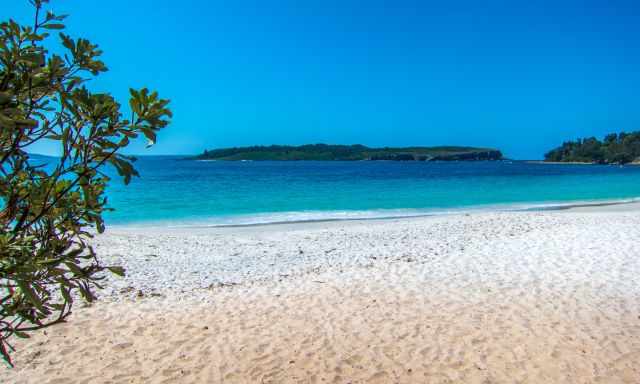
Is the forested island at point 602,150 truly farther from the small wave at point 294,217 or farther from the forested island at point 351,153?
the small wave at point 294,217

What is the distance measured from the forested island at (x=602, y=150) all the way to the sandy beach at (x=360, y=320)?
134916mm

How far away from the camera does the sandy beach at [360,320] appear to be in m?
4.68

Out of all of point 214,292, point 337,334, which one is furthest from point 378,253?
point 337,334

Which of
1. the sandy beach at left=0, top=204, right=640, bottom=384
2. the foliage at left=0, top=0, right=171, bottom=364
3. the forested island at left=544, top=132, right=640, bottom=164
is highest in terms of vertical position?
the forested island at left=544, top=132, right=640, bottom=164

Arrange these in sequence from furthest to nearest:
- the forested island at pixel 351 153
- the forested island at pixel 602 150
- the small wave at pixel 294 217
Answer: the forested island at pixel 351 153 < the forested island at pixel 602 150 < the small wave at pixel 294 217

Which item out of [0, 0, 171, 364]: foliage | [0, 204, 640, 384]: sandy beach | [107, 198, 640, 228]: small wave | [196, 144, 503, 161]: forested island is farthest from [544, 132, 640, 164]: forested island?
[0, 0, 171, 364]: foliage

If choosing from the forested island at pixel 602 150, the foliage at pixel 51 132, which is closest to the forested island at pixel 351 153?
the forested island at pixel 602 150

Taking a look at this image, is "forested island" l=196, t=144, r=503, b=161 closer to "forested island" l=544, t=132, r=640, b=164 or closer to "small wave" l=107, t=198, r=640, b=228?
"forested island" l=544, t=132, r=640, b=164

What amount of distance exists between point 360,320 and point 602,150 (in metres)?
149

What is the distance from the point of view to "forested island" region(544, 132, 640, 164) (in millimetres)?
121562

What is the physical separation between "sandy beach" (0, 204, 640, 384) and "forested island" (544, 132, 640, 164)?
443 ft

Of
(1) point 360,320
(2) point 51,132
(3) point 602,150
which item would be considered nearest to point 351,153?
(3) point 602,150

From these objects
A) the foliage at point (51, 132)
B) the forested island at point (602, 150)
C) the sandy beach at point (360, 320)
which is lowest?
the sandy beach at point (360, 320)

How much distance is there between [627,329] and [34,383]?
6909 mm
